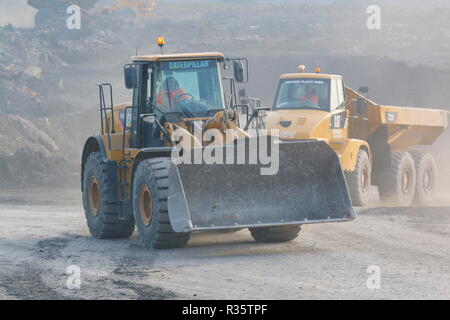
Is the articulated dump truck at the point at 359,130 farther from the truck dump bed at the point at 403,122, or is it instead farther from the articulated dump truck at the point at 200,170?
the articulated dump truck at the point at 200,170

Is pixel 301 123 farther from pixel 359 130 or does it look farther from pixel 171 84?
pixel 171 84

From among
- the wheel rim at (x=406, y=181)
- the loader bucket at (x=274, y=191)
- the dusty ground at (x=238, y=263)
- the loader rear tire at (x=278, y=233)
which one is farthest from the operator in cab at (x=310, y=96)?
the loader bucket at (x=274, y=191)

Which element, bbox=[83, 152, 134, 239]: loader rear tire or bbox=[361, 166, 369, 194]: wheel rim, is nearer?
bbox=[83, 152, 134, 239]: loader rear tire

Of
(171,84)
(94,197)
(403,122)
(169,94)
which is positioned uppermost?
(171,84)

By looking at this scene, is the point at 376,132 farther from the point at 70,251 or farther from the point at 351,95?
the point at 70,251

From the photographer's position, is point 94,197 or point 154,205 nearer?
point 154,205

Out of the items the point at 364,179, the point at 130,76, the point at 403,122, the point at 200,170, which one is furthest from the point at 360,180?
the point at 200,170

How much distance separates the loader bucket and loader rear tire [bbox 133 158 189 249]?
279 mm

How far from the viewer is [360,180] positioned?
56.9 feet

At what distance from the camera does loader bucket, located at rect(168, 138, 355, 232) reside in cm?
1099

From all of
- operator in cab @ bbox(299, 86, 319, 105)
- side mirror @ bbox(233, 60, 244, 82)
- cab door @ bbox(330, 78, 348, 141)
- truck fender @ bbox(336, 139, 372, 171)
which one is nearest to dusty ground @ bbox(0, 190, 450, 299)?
truck fender @ bbox(336, 139, 372, 171)

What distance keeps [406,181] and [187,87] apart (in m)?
8.66

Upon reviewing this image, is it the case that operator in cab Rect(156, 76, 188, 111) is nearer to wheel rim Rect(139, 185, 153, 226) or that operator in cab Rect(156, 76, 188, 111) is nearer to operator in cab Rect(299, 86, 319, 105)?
wheel rim Rect(139, 185, 153, 226)
